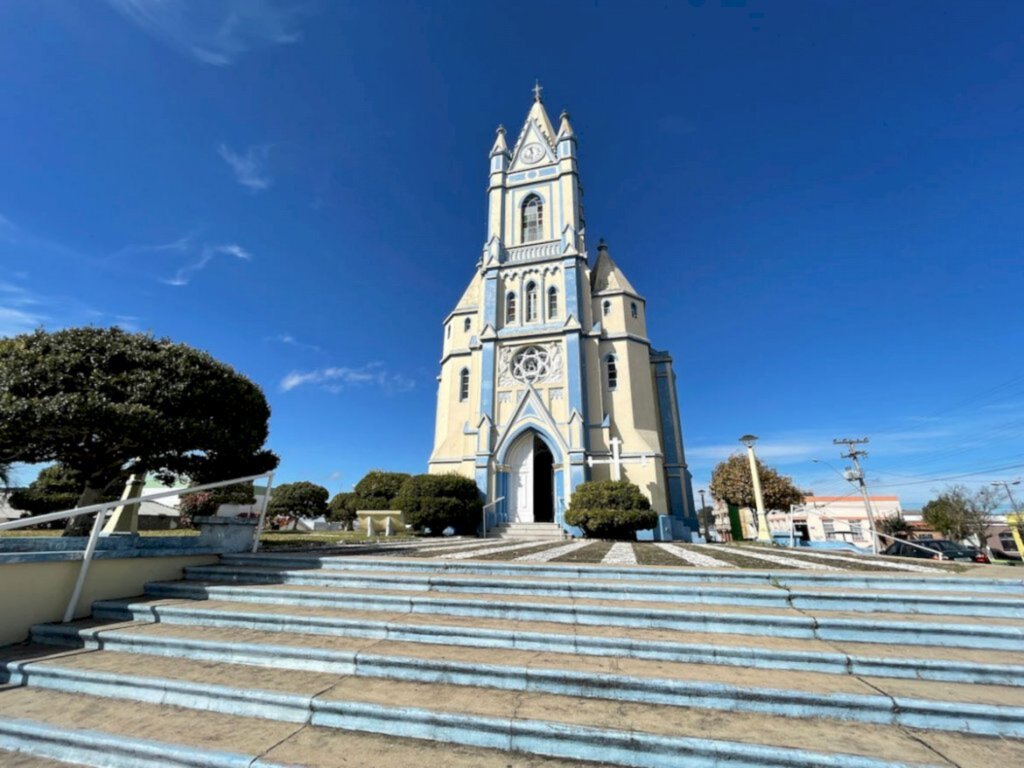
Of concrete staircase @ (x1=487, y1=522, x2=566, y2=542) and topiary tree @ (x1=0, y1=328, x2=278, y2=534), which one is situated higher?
topiary tree @ (x1=0, y1=328, x2=278, y2=534)

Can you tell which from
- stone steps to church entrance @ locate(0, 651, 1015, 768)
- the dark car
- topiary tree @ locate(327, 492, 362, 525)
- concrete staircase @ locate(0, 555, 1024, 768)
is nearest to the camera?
stone steps to church entrance @ locate(0, 651, 1015, 768)

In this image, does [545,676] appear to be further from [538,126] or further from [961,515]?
[961,515]

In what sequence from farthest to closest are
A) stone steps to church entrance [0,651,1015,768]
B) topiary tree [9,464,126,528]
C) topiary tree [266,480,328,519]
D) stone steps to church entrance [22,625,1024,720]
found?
1. topiary tree [266,480,328,519]
2. topiary tree [9,464,126,528]
3. stone steps to church entrance [22,625,1024,720]
4. stone steps to church entrance [0,651,1015,768]

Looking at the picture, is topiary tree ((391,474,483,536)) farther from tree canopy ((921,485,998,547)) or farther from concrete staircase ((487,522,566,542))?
tree canopy ((921,485,998,547))

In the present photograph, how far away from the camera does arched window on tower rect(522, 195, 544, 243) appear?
24.0 meters

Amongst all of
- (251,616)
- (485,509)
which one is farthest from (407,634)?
(485,509)

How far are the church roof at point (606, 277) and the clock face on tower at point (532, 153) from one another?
22.6 ft

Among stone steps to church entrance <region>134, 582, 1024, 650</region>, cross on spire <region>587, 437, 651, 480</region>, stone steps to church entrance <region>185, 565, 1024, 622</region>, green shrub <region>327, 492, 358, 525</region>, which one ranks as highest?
cross on spire <region>587, 437, 651, 480</region>

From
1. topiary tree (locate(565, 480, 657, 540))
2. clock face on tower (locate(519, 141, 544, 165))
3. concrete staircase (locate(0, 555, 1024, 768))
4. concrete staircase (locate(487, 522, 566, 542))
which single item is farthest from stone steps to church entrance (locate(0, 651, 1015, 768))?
clock face on tower (locate(519, 141, 544, 165))

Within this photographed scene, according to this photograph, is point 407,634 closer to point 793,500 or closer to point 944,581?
point 944,581

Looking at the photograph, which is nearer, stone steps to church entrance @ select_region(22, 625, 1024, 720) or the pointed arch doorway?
stone steps to church entrance @ select_region(22, 625, 1024, 720)

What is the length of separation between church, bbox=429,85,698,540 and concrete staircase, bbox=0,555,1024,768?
45.0 feet

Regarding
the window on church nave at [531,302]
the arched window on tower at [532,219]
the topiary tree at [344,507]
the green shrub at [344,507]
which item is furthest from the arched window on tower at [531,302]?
the green shrub at [344,507]

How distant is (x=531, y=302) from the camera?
881 inches
